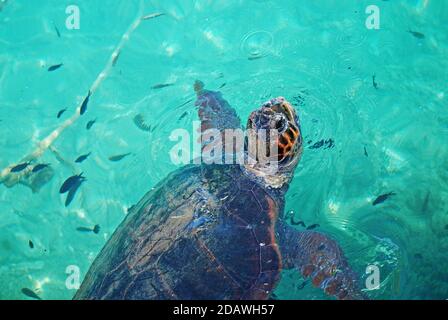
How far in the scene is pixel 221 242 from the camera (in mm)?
2965

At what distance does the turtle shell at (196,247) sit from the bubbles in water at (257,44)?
9.39 feet

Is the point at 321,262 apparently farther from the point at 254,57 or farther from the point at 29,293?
the point at 29,293

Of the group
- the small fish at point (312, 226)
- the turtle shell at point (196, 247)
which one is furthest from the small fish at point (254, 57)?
the small fish at point (312, 226)

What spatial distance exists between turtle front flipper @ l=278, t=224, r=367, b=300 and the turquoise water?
11.3 inches

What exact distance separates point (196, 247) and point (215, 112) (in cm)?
231

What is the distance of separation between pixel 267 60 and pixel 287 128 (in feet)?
8.16

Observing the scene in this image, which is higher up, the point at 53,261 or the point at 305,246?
the point at 305,246

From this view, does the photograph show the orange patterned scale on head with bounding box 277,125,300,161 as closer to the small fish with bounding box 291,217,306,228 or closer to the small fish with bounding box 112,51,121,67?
the small fish with bounding box 291,217,306,228

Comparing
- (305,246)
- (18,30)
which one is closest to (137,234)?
(305,246)

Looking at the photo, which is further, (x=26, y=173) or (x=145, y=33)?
(x=145, y=33)

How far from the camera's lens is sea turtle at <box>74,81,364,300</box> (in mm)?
2766

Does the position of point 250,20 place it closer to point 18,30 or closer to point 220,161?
point 220,161

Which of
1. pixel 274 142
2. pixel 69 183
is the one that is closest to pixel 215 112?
pixel 274 142
